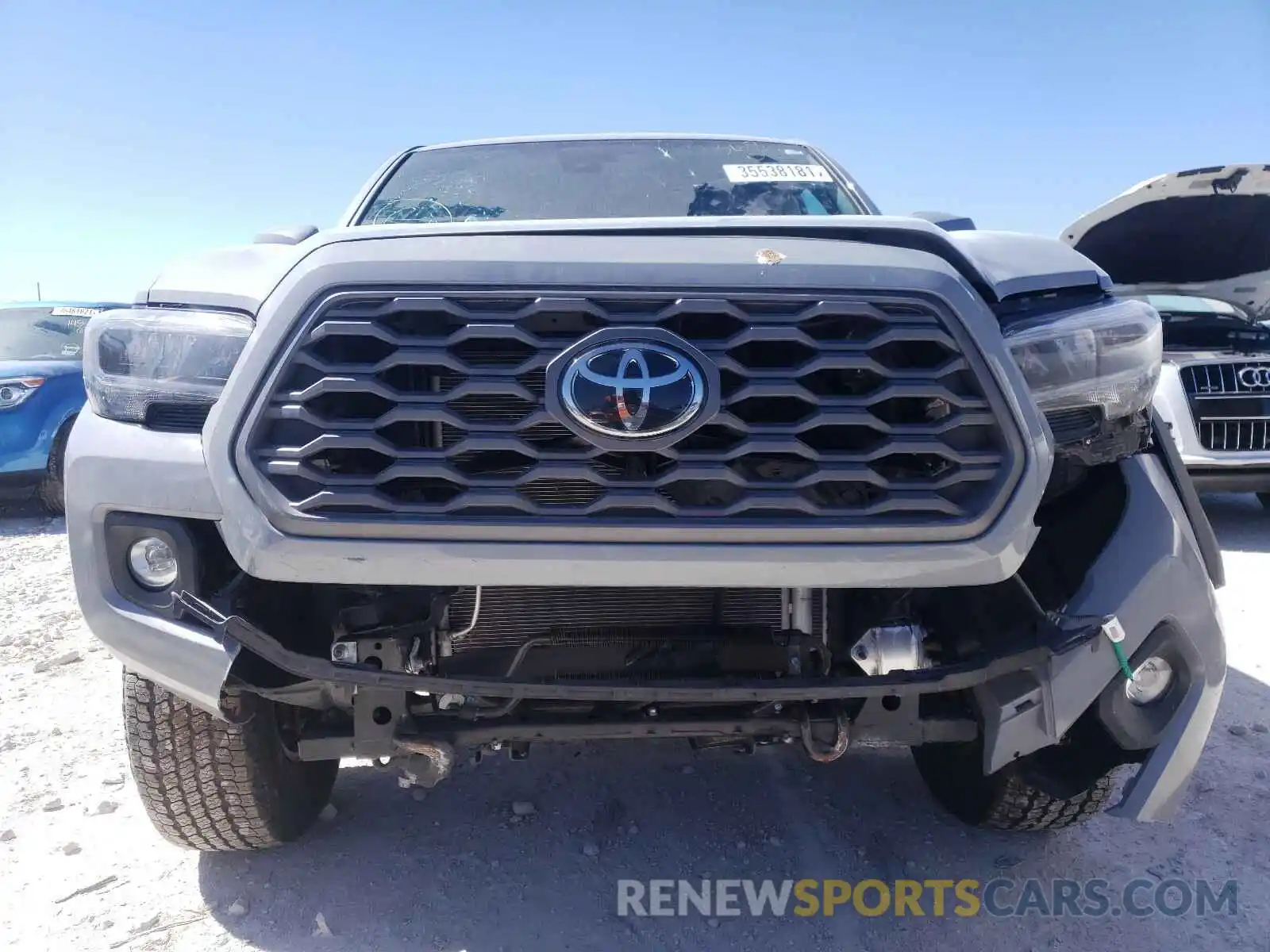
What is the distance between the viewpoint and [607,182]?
3.14 metres

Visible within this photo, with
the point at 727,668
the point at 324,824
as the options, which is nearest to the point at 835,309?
the point at 727,668

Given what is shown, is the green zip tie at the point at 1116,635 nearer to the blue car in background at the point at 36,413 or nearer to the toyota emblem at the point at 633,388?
the toyota emblem at the point at 633,388

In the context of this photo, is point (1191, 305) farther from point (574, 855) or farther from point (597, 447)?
point (597, 447)

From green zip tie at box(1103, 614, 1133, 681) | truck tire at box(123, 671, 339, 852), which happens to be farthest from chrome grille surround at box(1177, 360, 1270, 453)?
truck tire at box(123, 671, 339, 852)

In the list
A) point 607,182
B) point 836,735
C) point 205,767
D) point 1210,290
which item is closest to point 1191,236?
point 1210,290

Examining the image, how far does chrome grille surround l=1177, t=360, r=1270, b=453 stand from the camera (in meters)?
5.76

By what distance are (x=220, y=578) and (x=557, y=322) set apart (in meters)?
0.94

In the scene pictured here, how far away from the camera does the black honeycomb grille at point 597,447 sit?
64.5 inches

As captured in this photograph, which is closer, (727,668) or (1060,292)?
(1060,292)

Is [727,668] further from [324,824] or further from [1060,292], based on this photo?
[324,824]

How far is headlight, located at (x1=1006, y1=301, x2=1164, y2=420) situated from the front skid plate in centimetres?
50

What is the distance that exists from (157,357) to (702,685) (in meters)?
1.37

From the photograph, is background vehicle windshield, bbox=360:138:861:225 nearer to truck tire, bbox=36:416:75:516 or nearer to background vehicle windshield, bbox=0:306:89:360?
truck tire, bbox=36:416:75:516

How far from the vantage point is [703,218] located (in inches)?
72.8
